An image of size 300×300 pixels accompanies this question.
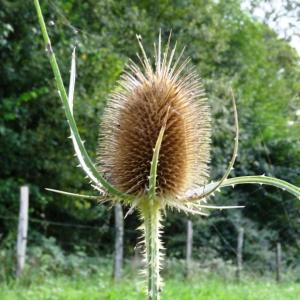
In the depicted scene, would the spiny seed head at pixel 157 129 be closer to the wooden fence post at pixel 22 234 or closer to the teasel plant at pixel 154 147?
the teasel plant at pixel 154 147

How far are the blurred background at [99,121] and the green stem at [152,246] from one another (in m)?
6.23

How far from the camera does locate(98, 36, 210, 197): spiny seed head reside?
169cm

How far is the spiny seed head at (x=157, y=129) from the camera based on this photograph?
169 cm

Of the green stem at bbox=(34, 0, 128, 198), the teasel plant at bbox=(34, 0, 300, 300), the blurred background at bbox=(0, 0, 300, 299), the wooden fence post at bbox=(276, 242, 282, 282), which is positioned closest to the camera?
the green stem at bbox=(34, 0, 128, 198)

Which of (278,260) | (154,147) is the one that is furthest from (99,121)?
(154,147)

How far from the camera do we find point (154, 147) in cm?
170

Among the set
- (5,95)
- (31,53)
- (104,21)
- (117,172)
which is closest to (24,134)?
(5,95)

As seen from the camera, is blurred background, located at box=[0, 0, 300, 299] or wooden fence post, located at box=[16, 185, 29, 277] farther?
blurred background, located at box=[0, 0, 300, 299]

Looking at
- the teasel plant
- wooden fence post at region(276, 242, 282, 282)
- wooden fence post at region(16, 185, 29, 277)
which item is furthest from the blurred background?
the teasel plant

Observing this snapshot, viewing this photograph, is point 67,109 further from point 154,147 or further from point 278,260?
point 278,260

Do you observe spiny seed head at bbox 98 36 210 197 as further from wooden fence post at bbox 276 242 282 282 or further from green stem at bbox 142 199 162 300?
wooden fence post at bbox 276 242 282 282

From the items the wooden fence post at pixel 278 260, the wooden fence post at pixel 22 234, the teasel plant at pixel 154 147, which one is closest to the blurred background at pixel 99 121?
the wooden fence post at pixel 278 260

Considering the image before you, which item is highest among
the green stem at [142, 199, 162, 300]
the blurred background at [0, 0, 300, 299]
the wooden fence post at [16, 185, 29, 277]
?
the blurred background at [0, 0, 300, 299]

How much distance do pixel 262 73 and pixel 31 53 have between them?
14.6 feet
